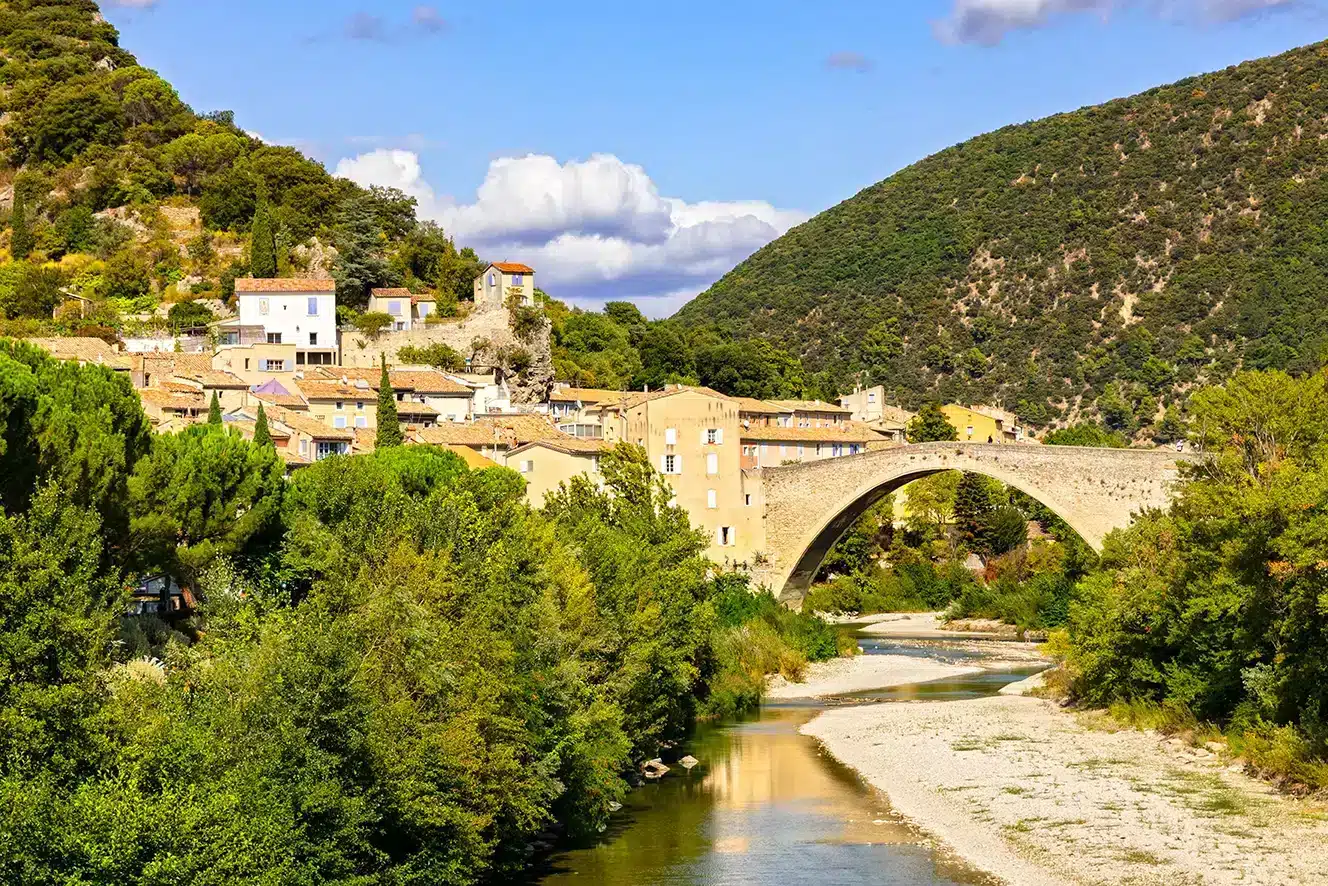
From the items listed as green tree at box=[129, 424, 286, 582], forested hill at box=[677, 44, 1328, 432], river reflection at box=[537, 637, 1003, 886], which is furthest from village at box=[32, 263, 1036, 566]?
river reflection at box=[537, 637, 1003, 886]

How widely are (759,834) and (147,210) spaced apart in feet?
205

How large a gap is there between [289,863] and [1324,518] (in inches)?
620

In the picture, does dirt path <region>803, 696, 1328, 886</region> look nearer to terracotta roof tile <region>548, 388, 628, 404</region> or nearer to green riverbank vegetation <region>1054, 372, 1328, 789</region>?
green riverbank vegetation <region>1054, 372, 1328, 789</region>

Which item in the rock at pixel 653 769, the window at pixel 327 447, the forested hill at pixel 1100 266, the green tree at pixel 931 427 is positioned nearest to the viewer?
the rock at pixel 653 769

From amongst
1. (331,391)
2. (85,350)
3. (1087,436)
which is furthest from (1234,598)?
(1087,436)

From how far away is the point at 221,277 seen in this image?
7381 cm

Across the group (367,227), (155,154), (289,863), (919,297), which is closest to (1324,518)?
(289,863)

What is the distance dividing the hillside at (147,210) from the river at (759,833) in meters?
42.3

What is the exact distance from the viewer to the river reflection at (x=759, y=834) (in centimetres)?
2147

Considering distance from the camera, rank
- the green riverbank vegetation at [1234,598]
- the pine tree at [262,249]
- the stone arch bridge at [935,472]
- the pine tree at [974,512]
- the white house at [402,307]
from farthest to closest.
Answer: the pine tree at [262,249]
the white house at [402,307]
the pine tree at [974,512]
the stone arch bridge at [935,472]
the green riverbank vegetation at [1234,598]

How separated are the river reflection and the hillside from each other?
42.9 meters

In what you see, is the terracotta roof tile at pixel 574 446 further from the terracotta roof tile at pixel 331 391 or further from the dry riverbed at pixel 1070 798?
the dry riverbed at pixel 1070 798

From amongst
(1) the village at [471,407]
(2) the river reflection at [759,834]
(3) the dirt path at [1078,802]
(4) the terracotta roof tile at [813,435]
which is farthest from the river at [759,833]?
(4) the terracotta roof tile at [813,435]

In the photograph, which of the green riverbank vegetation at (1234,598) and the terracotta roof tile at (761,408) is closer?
the green riverbank vegetation at (1234,598)
